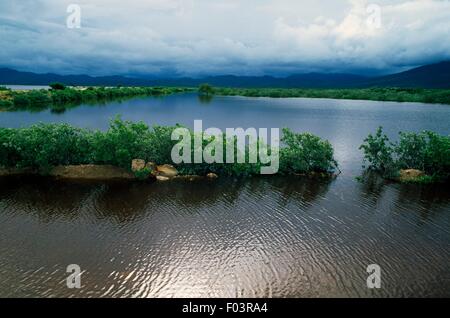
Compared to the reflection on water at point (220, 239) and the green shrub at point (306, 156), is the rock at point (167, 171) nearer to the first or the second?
the reflection on water at point (220, 239)

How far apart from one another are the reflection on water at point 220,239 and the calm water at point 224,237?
0.08 meters

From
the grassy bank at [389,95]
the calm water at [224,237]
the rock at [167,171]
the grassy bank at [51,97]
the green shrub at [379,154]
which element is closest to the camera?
the calm water at [224,237]

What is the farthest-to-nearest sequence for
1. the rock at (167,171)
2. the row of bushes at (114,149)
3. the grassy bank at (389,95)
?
the grassy bank at (389,95)
the rock at (167,171)
the row of bushes at (114,149)

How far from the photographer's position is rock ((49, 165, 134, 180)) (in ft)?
120

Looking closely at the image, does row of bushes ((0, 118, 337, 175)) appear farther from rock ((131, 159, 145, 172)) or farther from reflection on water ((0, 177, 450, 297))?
reflection on water ((0, 177, 450, 297))

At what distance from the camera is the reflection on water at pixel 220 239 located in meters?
18.6

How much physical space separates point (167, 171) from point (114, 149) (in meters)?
6.22

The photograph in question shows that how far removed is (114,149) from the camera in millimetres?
36250

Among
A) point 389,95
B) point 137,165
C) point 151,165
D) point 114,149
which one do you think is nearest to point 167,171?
point 151,165

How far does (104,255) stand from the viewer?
69.3ft

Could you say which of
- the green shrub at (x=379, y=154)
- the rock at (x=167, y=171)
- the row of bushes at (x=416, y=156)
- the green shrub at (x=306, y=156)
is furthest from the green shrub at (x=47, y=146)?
the row of bushes at (x=416, y=156)

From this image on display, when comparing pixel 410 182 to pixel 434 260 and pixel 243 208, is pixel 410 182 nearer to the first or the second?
pixel 434 260

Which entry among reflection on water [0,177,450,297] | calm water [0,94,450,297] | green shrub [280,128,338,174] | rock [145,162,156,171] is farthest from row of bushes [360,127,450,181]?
rock [145,162,156,171]
